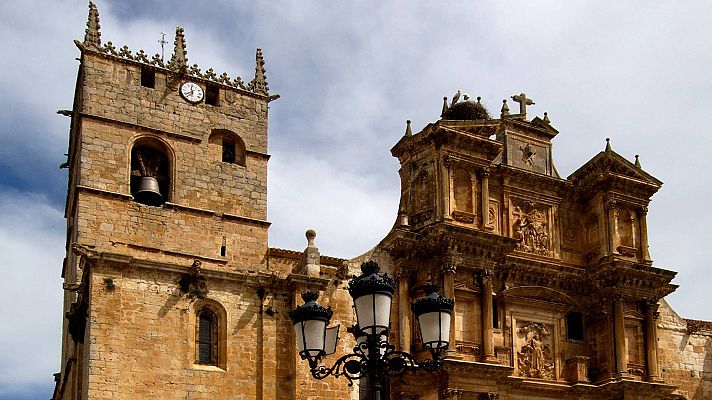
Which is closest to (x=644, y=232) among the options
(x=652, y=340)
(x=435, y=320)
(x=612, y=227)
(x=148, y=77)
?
(x=612, y=227)

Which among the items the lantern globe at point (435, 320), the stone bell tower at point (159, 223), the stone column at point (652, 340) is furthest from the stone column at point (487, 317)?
the lantern globe at point (435, 320)

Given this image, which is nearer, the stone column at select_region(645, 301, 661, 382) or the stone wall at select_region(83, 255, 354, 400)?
the stone wall at select_region(83, 255, 354, 400)

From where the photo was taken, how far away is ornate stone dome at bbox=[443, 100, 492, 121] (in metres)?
31.0

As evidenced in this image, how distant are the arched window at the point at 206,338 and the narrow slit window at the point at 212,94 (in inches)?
279

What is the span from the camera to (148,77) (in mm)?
28094

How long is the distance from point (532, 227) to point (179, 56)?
11.6m

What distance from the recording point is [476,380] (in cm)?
2644

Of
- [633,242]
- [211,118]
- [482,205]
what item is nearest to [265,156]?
[211,118]

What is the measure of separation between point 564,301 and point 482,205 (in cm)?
408

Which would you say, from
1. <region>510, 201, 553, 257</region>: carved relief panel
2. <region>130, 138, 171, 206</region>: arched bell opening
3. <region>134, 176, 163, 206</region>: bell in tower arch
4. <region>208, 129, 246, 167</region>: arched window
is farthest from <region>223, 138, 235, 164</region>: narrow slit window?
<region>510, 201, 553, 257</region>: carved relief panel

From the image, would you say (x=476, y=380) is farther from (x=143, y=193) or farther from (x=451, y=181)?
(x=143, y=193)

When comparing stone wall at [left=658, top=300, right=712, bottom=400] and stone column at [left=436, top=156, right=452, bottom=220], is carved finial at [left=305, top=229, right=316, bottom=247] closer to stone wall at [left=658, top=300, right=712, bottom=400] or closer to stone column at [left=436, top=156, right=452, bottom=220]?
stone column at [left=436, top=156, right=452, bottom=220]

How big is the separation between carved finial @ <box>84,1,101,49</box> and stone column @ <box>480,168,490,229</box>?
11.4m

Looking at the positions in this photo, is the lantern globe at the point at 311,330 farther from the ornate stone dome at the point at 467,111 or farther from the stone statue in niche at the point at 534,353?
the ornate stone dome at the point at 467,111
